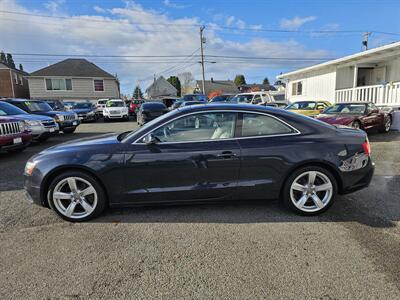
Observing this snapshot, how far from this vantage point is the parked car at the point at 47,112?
11.4 metres

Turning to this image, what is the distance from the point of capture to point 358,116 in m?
10.2

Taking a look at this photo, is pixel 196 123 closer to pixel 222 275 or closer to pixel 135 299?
pixel 222 275

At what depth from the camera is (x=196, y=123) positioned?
383 centimetres

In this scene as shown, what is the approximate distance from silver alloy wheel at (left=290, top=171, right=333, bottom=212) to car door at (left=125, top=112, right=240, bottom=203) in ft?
2.86

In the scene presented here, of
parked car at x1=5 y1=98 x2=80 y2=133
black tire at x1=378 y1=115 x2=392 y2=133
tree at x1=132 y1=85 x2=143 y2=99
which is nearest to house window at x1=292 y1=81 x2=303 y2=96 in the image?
black tire at x1=378 y1=115 x2=392 y2=133

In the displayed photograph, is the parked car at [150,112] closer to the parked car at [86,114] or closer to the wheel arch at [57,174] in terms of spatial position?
the parked car at [86,114]

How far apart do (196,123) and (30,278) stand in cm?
253

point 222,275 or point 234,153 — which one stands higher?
point 234,153

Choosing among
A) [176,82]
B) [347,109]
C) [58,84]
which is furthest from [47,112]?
[176,82]

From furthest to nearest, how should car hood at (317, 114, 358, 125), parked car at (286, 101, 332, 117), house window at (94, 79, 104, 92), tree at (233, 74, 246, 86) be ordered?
tree at (233, 74, 246, 86) → house window at (94, 79, 104, 92) → parked car at (286, 101, 332, 117) → car hood at (317, 114, 358, 125)

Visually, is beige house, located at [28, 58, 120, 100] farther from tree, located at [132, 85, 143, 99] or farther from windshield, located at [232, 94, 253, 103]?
tree, located at [132, 85, 143, 99]

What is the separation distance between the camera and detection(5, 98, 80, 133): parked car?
11403 millimetres

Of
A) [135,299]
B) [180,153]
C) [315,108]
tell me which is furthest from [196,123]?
[315,108]

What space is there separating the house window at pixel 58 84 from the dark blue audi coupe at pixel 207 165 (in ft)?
112
